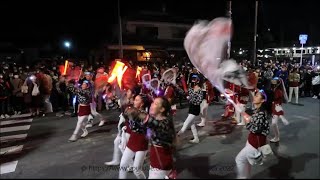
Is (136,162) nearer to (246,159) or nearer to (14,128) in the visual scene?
(246,159)

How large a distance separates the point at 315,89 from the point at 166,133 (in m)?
15.1

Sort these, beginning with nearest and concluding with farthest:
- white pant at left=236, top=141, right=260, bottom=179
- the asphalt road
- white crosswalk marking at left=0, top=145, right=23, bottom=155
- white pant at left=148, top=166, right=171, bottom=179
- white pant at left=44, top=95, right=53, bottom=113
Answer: white pant at left=148, top=166, right=171, bottom=179
white pant at left=236, top=141, right=260, bottom=179
the asphalt road
white crosswalk marking at left=0, top=145, right=23, bottom=155
white pant at left=44, top=95, right=53, bottom=113

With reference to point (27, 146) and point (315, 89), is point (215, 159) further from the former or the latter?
point (315, 89)

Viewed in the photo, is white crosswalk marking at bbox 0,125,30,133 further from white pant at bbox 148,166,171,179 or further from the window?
the window

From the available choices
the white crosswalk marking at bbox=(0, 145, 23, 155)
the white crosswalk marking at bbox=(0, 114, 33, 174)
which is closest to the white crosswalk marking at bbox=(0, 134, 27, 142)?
the white crosswalk marking at bbox=(0, 114, 33, 174)

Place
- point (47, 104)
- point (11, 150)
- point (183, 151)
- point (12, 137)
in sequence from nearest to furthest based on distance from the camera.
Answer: point (183, 151) → point (11, 150) → point (12, 137) → point (47, 104)

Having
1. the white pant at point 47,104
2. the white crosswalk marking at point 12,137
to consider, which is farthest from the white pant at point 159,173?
the white pant at point 47,104

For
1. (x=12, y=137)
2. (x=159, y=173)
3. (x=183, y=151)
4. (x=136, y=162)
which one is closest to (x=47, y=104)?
(x=12, y=137)

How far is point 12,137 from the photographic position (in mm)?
9930

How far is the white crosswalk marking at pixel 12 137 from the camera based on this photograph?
7.40 meters

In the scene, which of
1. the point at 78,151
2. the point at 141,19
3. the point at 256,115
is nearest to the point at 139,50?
the point at 141,19

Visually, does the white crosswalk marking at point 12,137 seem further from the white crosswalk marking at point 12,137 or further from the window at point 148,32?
the window at point 148,32

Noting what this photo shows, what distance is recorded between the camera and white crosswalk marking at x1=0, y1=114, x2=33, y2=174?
740 cm

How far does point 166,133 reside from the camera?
454 cm
